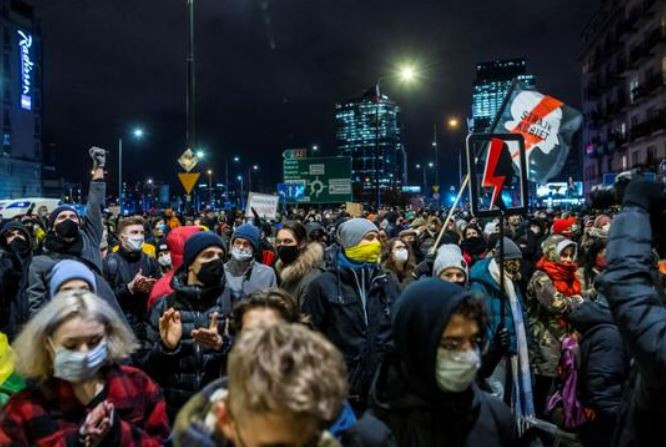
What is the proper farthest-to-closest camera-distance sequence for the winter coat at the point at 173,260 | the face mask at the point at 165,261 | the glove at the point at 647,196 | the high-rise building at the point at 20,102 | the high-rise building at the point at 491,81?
the high-rise building at the point at 491,81 < the high-rise building at the point at 20,102 < the face mask at the point at 165,261 < the winter coat at the point at 173,260 < the glove at the point at 647,196

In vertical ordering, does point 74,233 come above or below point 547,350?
above

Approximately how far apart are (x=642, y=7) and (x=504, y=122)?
54396mm

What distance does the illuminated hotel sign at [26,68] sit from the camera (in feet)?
293

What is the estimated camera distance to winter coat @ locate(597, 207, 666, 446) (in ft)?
7.86

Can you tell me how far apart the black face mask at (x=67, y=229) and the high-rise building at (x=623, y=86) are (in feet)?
150

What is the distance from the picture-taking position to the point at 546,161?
26.8 feet

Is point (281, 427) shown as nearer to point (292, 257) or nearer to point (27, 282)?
point (27, 282)

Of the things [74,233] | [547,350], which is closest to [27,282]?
[74,233]

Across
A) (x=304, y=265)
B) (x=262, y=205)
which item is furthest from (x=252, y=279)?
(x=262, y=205)

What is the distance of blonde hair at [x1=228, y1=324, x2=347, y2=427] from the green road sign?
24.9 m

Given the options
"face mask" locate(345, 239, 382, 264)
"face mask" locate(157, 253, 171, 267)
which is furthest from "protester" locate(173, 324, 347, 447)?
"face mask" locate(157, 253, 171, 267)

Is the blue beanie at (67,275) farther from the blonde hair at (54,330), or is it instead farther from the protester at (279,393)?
the protester at (279,393)

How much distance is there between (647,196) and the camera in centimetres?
255

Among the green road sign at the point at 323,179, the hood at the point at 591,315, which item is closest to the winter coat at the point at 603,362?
the hood at the point at 591,315
